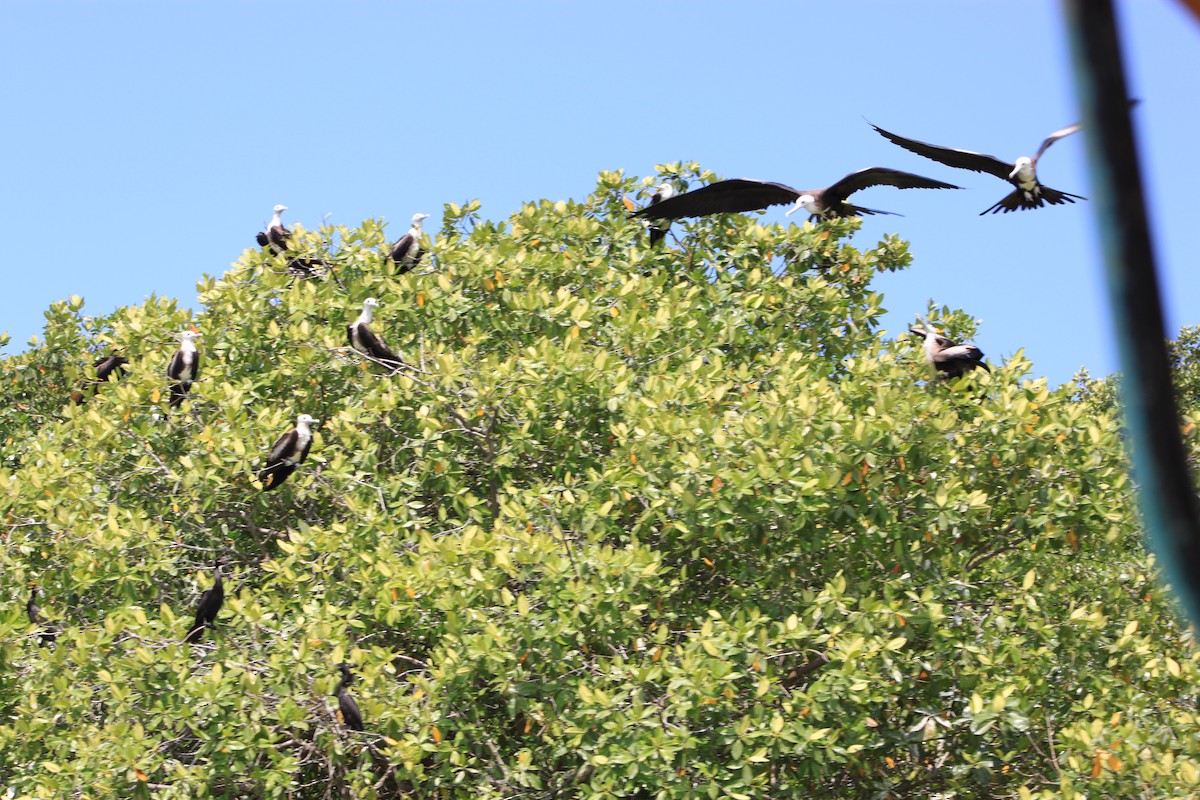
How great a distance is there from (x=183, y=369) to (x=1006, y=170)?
20.8 ft

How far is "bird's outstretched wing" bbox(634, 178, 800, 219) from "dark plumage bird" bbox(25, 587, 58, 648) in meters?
5.57

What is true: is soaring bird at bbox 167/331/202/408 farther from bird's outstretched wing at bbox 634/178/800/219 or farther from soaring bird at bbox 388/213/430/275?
bird's outstretched wing at bbox 634/178/800/219

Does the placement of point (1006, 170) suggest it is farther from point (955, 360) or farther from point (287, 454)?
point (287, 454)

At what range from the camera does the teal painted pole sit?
981 millimetres

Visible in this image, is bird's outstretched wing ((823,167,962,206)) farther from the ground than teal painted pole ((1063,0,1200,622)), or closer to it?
farther from the ground

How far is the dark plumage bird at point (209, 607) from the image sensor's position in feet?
26.5

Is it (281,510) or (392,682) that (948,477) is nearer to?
(392,682)

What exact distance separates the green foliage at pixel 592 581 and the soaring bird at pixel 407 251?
0.74 m

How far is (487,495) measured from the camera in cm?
945

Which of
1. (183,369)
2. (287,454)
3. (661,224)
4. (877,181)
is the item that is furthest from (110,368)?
(877,181)

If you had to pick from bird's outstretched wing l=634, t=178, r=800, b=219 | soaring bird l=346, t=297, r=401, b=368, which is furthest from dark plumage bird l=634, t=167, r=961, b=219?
soaring bird l=346, t=297, r=401, b=368

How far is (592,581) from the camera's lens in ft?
23.9

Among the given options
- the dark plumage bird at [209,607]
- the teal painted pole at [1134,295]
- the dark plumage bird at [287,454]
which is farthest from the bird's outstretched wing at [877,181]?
the teal painted pole at [1134,295]

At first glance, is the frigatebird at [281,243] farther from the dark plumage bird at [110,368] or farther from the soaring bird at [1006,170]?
the soaring bird at [1006,170]
